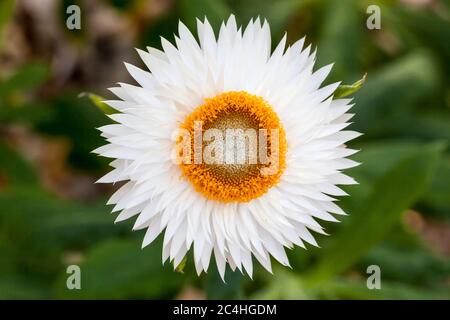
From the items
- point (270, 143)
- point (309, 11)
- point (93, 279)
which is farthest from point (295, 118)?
point (309, 11)

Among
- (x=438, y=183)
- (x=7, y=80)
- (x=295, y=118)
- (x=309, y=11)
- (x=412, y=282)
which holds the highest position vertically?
(x=309, y=11)

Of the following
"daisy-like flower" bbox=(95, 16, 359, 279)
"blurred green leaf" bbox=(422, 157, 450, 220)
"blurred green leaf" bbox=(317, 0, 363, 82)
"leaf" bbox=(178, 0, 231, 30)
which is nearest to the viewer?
"daisy-like flower" bbox=(95, 16, 359, 279)

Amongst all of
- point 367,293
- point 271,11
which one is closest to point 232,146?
point 367,293

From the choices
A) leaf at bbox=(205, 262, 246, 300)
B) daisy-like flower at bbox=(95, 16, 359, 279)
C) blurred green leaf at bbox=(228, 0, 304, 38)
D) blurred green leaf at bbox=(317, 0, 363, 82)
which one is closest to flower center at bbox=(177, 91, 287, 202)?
daisy-like flower at bbox=(95, 16, 359, 279)

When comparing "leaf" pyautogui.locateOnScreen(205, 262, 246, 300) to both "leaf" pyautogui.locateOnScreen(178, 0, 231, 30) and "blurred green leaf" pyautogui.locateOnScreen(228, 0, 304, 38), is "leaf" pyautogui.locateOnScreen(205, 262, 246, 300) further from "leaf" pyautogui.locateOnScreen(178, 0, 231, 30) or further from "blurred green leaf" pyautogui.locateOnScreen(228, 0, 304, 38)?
"blurred green leaf" pyautogui.locateOnScreen(228, 0, 304, 38)

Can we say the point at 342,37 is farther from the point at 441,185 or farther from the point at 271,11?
the point at 441,185

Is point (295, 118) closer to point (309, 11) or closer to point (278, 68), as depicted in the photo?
point (278, 68)

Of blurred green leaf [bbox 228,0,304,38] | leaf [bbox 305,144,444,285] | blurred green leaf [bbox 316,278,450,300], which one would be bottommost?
blurred green leaf [bbox 316,278,450,300]
